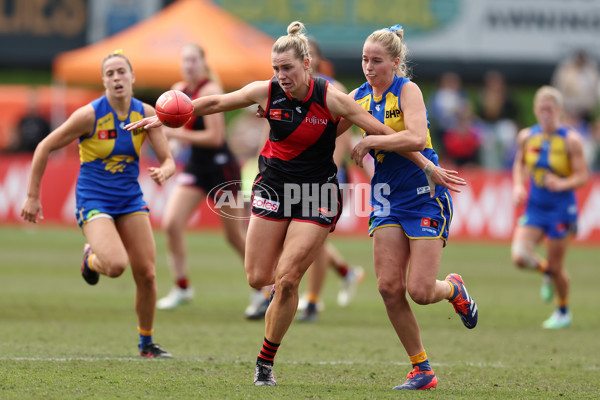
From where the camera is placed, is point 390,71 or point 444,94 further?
point 444,94

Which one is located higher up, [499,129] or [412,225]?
[499,129]

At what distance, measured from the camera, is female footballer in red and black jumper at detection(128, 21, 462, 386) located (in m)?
6.69

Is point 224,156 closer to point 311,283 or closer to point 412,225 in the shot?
point 311,283

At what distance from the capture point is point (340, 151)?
1055 cm

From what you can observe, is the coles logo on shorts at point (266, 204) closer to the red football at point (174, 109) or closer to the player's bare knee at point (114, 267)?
the red football at point (174, 109)

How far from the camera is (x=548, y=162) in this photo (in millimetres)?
11461

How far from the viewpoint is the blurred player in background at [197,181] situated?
36.4 feet

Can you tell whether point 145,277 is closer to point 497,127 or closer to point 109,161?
point 109,161

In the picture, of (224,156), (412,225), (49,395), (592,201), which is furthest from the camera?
(592,201)

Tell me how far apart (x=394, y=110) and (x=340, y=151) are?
3.66 metres

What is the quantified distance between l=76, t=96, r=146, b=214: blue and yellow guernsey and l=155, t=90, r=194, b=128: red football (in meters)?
1.17

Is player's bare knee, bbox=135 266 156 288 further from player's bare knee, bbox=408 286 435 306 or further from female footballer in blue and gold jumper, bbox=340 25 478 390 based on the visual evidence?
player's bare knee, bbox=408 286 435 306

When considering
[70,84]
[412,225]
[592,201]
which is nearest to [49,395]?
[412,225]

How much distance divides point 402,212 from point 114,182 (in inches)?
99.5
